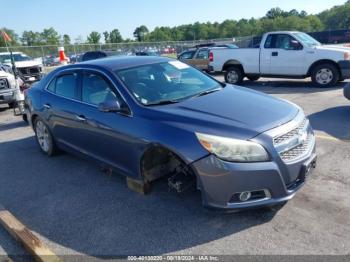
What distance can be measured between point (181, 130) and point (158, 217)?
100cm

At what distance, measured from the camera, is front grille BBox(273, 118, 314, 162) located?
10.9 ft

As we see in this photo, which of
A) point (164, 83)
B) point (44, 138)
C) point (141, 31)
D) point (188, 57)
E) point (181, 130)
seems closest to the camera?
point (181, 130)

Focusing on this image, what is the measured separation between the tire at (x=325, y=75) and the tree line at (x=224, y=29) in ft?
297

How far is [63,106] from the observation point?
5062mm

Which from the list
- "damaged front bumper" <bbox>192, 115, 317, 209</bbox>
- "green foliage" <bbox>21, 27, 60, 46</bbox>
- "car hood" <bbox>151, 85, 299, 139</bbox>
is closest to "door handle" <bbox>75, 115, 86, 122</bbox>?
"car hood" <bbox>151, 85, 299, 139</bbox>

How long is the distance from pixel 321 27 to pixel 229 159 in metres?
131

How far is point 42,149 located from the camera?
6.12 m

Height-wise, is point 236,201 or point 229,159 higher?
point 229,159

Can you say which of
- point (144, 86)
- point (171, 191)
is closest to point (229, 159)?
point (171, 191)

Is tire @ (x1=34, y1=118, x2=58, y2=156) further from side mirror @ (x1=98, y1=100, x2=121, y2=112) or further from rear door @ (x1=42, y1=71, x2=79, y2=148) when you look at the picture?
side mirror @ (x1=98, y1=100, x2=121, y2=112)

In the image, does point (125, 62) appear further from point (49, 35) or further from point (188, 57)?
point (49, 35)

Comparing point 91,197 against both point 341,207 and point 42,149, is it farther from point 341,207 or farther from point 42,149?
point 341,207

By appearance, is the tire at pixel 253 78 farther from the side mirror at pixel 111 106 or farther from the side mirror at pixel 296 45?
the side mirror at pixel 111 106

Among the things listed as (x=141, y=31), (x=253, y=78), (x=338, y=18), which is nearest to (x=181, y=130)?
(x=253, y=78)
